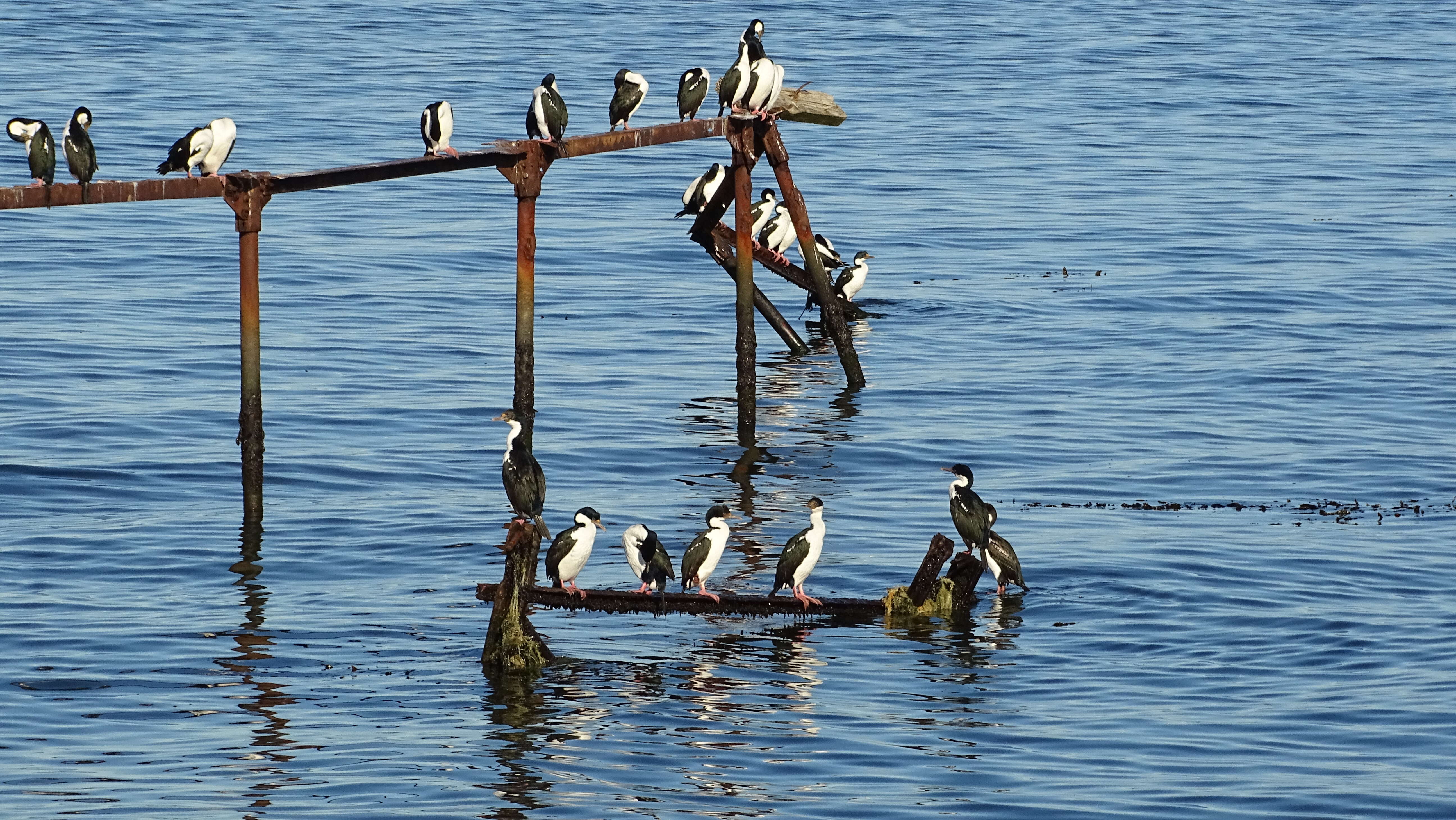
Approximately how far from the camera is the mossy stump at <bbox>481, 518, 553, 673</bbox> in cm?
1598

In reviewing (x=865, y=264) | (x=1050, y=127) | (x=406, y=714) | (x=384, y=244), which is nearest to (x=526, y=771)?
(x=406, y=714)

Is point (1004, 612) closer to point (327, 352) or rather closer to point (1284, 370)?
point (1284, 370)

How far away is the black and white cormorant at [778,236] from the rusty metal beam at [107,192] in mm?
12895

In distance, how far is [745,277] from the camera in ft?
82.8

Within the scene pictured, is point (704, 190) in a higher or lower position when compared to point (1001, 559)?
higher

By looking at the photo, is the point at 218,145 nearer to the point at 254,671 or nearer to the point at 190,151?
the point at 190,151

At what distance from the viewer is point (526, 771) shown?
48.7 ft

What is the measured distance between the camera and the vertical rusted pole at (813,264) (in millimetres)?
26156

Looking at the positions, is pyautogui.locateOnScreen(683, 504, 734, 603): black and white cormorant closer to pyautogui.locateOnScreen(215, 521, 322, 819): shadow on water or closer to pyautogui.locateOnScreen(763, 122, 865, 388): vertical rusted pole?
pyautogui.locateOnScreen(215, 521, 322, 819): shadow on water

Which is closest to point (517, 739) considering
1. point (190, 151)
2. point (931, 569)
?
point (931, 569)

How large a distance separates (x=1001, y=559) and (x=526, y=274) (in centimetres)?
654

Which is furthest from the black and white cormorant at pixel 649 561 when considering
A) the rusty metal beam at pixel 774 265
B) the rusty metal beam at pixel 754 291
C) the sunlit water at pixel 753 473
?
the rusty metal beam at pixel 754 291

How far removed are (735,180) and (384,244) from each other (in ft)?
51.6

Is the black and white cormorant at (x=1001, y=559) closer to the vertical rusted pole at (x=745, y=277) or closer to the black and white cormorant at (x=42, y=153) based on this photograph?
the vertical rusted pole at (x=745, y=277)
